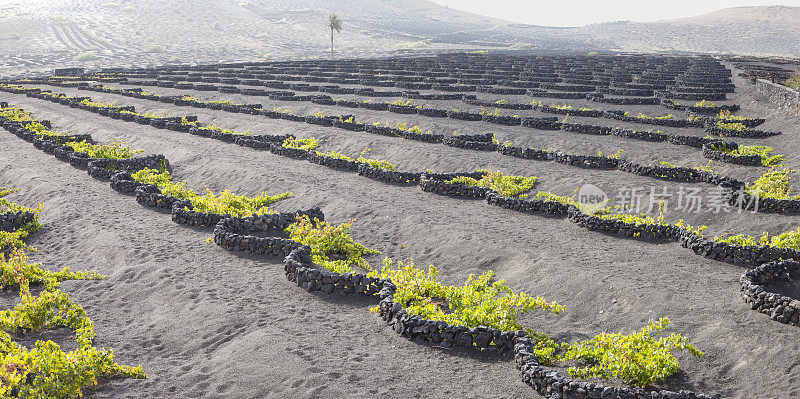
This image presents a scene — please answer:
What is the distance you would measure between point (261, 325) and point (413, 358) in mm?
3131

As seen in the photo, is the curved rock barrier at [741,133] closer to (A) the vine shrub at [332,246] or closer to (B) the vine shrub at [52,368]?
(A) the vine shrub at [332,246]

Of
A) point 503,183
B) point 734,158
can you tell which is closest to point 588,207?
point 503,183

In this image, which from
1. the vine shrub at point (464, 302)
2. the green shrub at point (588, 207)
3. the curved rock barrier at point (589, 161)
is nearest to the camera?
the vine shrub at point (464, 302)

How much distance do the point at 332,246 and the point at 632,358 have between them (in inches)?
335

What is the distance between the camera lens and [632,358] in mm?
9164

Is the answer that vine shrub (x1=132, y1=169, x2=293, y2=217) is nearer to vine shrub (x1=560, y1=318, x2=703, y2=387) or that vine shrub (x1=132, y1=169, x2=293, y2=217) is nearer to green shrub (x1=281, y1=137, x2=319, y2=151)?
green shrub (x1=281, y1=137, x2=319, y2=151)

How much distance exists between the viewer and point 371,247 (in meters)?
16.8

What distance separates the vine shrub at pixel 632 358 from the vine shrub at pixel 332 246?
6629mm

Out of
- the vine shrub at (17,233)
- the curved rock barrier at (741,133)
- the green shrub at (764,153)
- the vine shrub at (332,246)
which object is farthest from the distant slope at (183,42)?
the green shrub at (764,153)

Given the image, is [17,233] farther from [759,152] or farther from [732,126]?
[732,126]

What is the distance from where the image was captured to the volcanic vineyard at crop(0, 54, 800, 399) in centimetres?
971

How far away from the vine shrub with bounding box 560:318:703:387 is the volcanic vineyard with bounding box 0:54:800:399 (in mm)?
37

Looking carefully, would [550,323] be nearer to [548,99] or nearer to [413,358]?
[413,358]

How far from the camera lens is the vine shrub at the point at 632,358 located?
29.7ft
